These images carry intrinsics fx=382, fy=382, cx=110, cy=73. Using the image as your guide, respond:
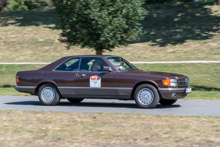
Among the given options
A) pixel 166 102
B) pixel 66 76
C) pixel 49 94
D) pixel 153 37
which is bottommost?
pixel 166 102

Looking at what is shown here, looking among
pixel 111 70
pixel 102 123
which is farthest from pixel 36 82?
pixel 102 123

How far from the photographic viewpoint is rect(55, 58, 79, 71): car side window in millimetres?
11227

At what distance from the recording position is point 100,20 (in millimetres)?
16953

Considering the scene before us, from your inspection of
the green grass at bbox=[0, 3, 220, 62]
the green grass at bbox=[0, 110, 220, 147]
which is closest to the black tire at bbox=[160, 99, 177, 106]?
the green grass at bbox=[0, 110, 220, 147]

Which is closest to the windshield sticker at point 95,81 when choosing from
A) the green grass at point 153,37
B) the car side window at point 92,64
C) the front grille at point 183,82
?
the car side window at point 92,64

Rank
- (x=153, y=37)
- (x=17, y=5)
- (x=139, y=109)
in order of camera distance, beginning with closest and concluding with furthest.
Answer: (x=139, y=109) → (x=153, y=37) → (x=17, y=5)

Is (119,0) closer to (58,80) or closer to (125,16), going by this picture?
(125,16)

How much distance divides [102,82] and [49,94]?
1721mm

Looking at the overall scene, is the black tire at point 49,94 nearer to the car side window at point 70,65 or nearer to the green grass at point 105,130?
the car side window at point 70,65

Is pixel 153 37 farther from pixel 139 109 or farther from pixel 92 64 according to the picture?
pixel 139 109

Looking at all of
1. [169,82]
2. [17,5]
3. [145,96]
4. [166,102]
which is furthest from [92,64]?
[17,5]

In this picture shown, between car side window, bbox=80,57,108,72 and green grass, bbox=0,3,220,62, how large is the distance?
50.6ft

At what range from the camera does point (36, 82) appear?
11.3m

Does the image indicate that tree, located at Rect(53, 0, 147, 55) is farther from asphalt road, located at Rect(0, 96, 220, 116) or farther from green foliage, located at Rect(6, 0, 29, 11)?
green foliage, located at Rect(6, 0, 29, 11)
